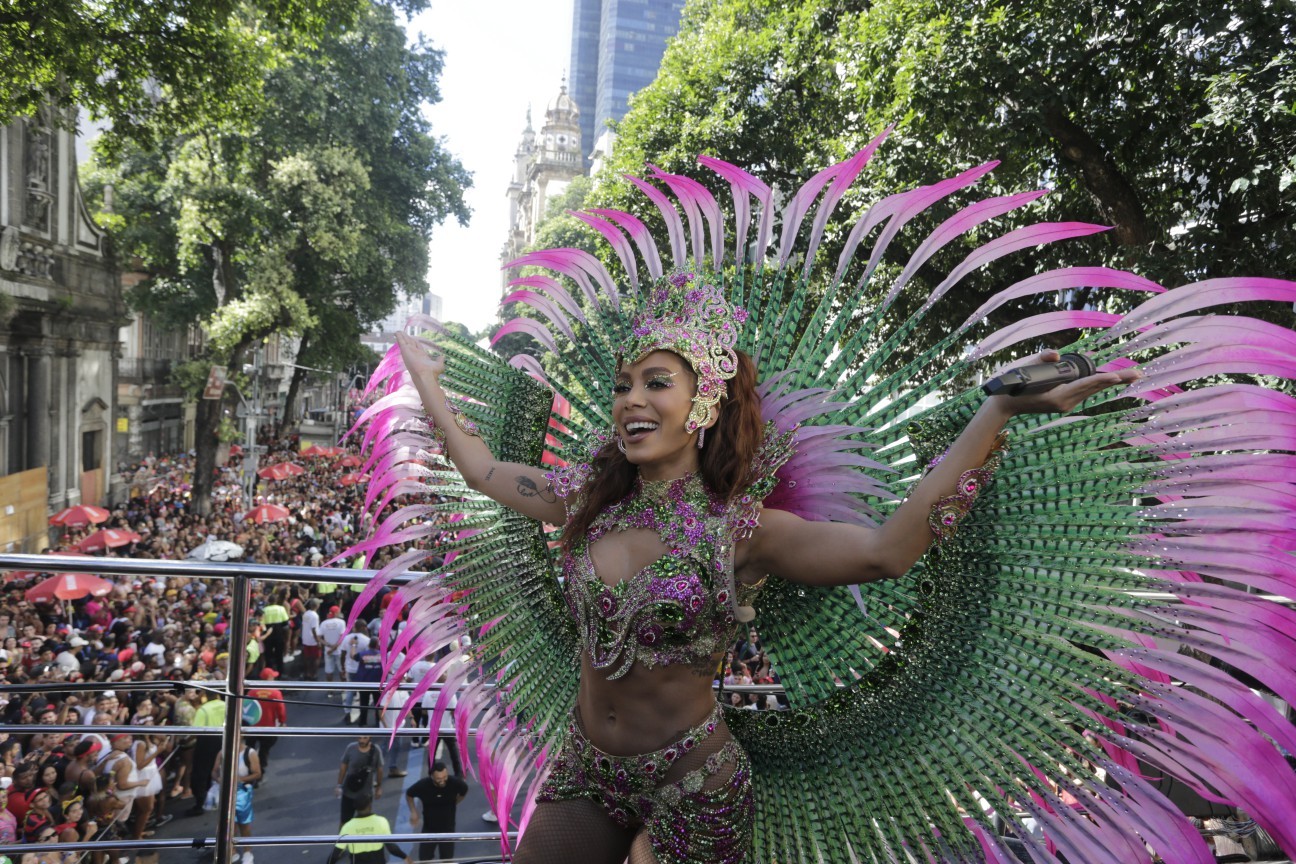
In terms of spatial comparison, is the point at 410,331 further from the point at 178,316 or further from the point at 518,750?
the point at 178,316

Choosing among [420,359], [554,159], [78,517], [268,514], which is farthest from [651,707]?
[554,159]

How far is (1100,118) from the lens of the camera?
7.18 meters

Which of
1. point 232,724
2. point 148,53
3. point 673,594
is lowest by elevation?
point 232,724

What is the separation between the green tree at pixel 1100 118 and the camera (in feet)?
20.0

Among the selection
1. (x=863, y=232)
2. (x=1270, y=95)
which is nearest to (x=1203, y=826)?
(x=863, y=232)

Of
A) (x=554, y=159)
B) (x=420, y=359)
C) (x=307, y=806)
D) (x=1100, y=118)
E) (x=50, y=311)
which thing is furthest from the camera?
(x=554, y=159)

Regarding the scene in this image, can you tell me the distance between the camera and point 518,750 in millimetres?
2844

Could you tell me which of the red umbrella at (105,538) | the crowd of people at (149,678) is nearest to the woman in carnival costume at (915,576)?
the crowd of people at (149,678)

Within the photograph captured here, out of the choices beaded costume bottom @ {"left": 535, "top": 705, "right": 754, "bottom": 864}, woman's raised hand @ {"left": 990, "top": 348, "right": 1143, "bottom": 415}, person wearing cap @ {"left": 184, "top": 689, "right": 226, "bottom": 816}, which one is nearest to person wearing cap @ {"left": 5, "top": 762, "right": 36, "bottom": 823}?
person wearing cap @ {"left": 184, "top": 689, "right": 226, "bottom": 816}

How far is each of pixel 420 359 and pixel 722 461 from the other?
1.04 metres

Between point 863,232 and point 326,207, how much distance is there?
67.1ft

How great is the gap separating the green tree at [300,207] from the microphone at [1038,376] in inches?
773

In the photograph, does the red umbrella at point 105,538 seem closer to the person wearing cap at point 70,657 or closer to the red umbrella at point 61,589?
the red umbrella at point 61,589

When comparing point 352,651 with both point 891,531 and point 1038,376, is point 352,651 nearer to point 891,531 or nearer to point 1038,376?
point 891,531
